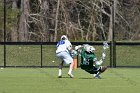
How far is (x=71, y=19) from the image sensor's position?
43.4 meters

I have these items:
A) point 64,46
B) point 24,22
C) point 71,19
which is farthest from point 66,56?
point 71,19

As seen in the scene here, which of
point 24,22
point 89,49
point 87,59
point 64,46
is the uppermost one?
point 24,22

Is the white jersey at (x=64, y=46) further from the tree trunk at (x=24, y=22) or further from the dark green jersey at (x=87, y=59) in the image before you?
the tree trunk at (x=24, y=22)

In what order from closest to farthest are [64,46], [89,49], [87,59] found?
[89,49] < [87,59] < [64,46]

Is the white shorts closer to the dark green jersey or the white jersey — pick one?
the white jersey

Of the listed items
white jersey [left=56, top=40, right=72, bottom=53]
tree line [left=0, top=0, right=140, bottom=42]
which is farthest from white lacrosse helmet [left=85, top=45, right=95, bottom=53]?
tree line [left=0, top=0, right=140, bottom=42]

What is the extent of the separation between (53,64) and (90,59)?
41.0 ft

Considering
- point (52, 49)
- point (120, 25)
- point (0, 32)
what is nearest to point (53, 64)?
point (52, 49)

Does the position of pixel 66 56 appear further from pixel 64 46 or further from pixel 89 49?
pixel 89 49

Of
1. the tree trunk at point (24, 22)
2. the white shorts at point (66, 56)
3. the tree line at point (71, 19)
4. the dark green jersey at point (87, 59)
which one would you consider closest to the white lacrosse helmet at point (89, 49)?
the dark green jersey at point (87, 59)

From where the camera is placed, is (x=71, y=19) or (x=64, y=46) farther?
(x=71, y=19)

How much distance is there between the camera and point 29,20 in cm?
4147

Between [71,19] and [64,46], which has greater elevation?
[71,19]

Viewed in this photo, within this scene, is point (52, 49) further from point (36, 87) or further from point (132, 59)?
point (36, 87)
